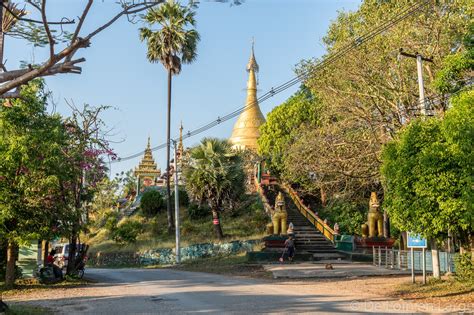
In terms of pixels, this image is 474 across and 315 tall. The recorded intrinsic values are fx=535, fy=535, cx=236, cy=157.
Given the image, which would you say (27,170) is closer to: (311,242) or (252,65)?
(311,242)

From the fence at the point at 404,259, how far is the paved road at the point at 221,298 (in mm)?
2471

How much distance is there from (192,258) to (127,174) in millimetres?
33120

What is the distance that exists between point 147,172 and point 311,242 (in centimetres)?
3749

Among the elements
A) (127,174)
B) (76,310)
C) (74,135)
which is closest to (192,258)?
(74,135)

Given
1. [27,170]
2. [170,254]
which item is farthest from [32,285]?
[170,254]

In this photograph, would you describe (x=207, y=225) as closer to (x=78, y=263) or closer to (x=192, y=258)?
(x=192, y=258)

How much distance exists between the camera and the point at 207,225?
120 ft

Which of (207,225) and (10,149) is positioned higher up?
(10,149)

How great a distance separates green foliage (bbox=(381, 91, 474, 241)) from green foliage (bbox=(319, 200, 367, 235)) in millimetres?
17472

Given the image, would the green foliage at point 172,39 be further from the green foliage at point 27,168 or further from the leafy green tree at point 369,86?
the green foliage at point 27,168

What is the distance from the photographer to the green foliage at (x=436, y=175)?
1264 centimetres

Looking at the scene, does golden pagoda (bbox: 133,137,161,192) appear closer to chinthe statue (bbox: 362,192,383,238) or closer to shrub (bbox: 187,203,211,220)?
shrub (bbox: 187,203,211,220)

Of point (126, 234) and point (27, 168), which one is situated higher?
point (27, 168)

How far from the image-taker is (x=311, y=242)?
2952cm
